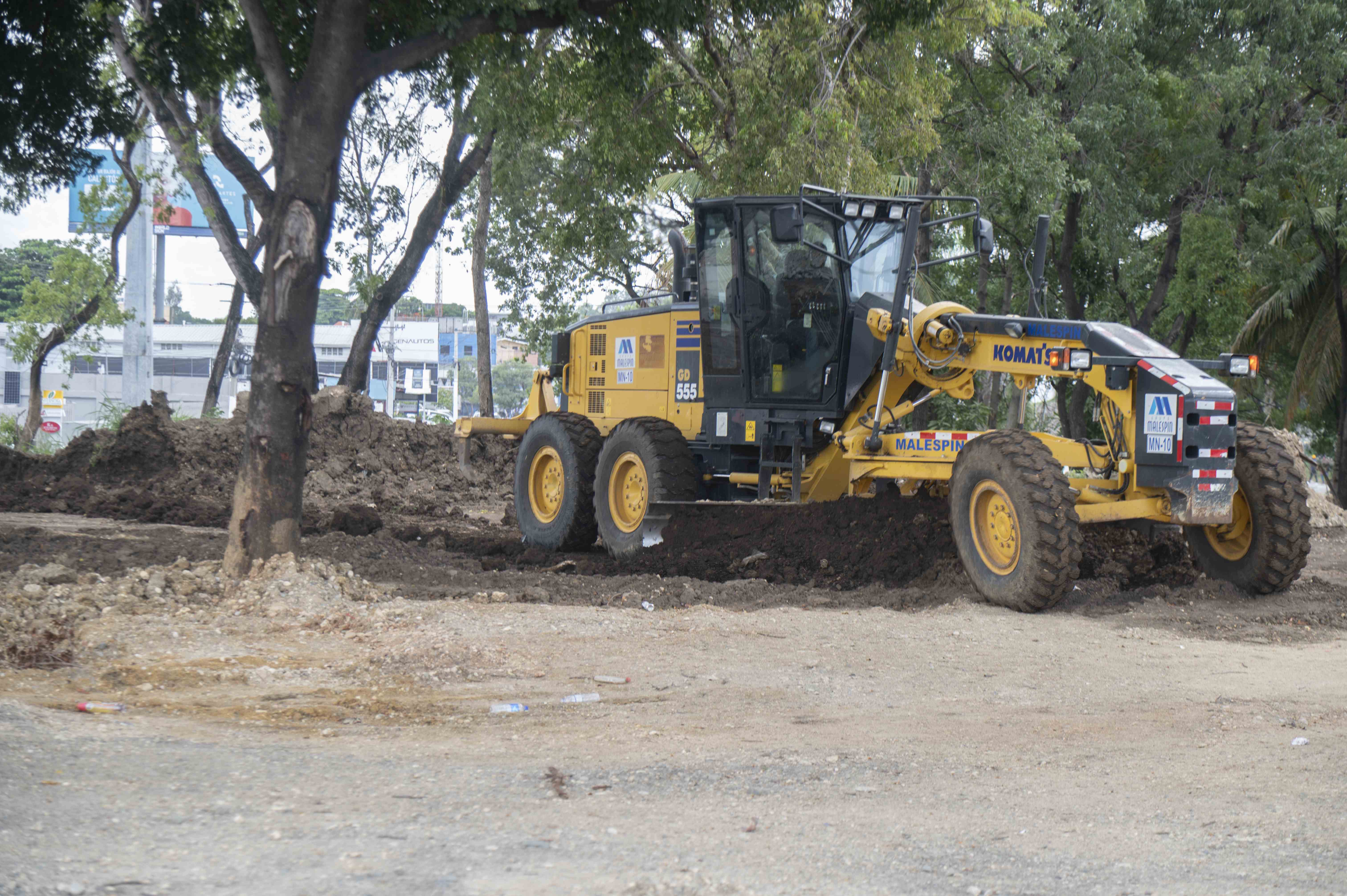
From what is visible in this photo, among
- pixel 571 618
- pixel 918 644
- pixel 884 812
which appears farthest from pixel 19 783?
pixel 918 644

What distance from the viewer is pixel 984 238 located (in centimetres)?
991

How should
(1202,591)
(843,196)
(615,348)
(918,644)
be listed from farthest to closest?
(615,348) → (843,196) → (1202,591) → (918,644)

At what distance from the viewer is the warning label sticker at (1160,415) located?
8.55 metres

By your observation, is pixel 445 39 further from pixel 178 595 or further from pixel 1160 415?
pixel 1160 415

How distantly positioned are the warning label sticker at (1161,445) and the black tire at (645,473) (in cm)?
431

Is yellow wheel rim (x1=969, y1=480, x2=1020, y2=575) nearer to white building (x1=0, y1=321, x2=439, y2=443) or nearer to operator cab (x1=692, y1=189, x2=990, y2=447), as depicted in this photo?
operator cab (x1=692, y1=189, x2=990, y2=447)

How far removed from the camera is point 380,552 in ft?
38.1

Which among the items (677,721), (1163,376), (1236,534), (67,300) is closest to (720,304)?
(1163,376)

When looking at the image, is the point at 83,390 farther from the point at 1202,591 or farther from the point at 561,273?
the point at 1202,591

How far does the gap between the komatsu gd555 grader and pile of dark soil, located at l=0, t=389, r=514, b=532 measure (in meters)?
3.59

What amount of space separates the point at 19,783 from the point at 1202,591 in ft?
25.7

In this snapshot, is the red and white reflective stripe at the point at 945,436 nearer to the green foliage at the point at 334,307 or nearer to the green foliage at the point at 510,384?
the green foliage at the point at 334,307

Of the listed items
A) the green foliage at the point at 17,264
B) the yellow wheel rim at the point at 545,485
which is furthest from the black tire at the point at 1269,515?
the green foliage at the point at 17,264

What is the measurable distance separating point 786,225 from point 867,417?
1.97m
